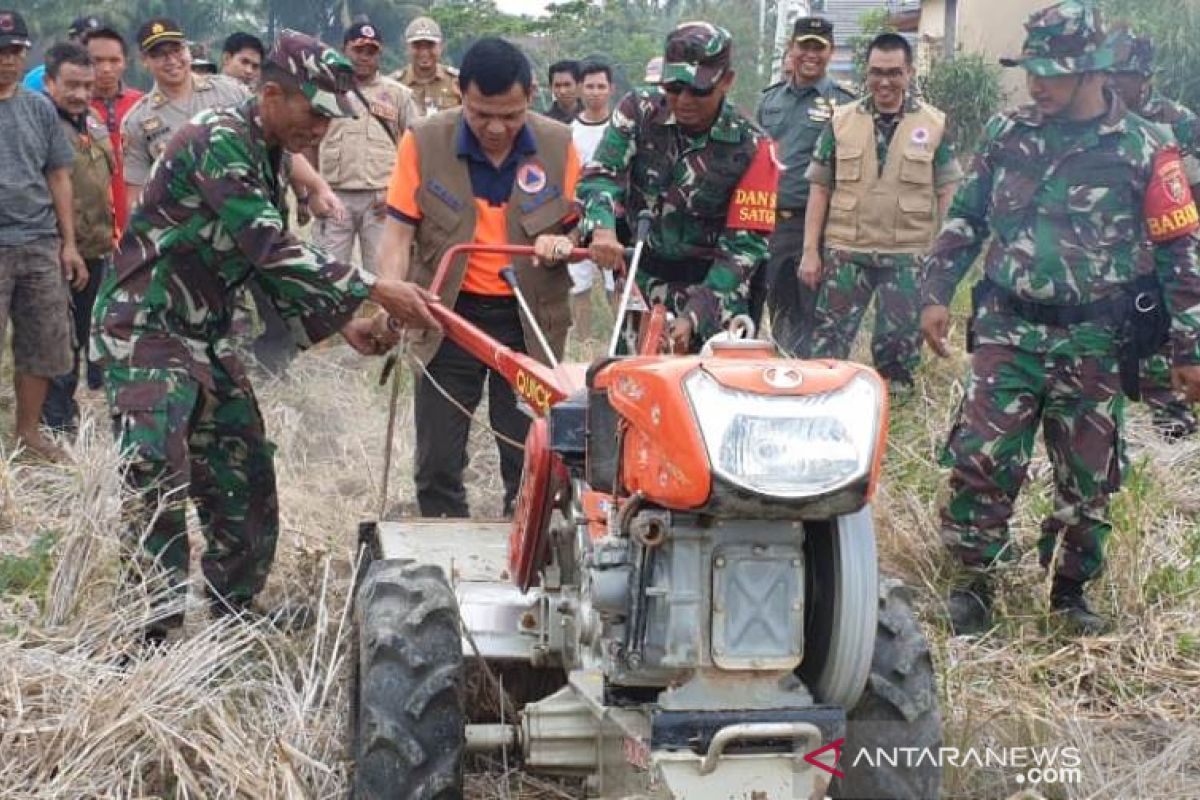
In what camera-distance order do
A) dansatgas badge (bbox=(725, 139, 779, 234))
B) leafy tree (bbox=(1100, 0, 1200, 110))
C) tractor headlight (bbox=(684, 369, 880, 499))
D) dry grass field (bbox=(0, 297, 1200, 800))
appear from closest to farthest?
tractor headlight (bbox=(684, 369, 880, 499)), dry grass field (bbox=(0, 297, 1200, 800)), dansatgas badge (bbox=(725, 139, 779, 234)), leafy tree (bbox=(1100, 0, 1200, 110))

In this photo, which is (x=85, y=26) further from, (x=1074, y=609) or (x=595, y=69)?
(x=1074, y=609)

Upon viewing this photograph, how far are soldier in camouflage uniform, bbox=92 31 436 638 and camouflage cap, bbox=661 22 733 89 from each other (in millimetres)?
1379

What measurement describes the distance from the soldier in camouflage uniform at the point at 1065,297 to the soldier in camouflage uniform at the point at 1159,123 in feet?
0.86

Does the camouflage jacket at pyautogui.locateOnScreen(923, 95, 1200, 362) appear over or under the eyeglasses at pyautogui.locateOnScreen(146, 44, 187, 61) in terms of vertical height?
under

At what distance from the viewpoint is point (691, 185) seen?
600 cm

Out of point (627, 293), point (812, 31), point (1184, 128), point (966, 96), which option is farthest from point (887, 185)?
point (966, 96)

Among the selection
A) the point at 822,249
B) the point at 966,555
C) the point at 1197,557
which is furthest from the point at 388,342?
the point at 822,249

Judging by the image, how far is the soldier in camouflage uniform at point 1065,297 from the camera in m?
5.40

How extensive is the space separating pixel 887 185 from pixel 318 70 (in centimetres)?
449

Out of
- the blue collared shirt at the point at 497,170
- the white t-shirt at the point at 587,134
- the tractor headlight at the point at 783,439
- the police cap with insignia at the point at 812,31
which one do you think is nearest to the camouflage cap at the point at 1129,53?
the blue collared shirt at the point at 497,170

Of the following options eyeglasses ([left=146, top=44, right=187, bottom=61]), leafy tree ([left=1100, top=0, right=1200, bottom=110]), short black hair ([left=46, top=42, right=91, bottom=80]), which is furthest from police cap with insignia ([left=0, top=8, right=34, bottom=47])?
leafy tree ([left=1100, top=0, right=1200, bottom=110])

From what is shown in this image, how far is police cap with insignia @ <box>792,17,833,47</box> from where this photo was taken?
883cm

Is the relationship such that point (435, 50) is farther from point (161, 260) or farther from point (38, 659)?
point (38, 659)

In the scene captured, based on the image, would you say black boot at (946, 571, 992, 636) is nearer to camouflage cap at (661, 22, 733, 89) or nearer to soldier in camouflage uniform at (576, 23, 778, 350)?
soldier in camouflage uniform at (576, 23, 778, 350)
